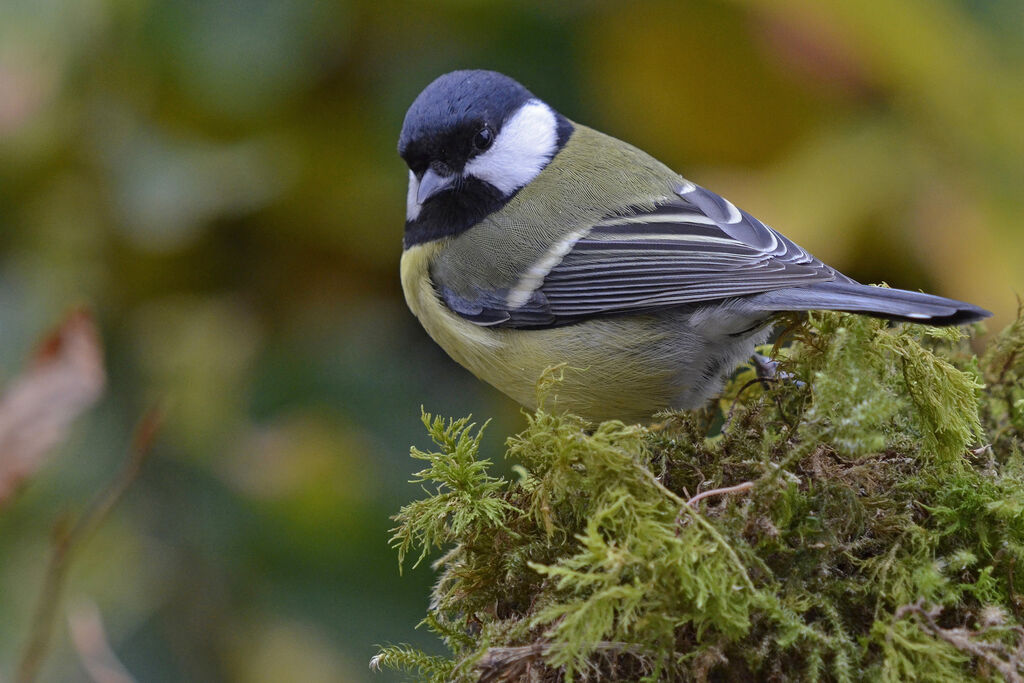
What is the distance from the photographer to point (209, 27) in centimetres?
260

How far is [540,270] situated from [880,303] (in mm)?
882

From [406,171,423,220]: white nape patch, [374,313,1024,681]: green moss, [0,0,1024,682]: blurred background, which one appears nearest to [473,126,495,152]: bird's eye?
[406,171,423,220]: white nape patch

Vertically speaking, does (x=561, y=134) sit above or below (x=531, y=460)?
above

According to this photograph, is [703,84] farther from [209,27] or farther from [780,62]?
[209,27]

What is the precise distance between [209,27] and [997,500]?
232cm

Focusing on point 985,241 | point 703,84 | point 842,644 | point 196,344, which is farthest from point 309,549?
point 985,241

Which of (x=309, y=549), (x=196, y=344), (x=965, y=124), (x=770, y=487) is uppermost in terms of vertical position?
(x=965, y=124)

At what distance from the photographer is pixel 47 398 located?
85 cm

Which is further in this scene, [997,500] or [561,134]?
[561,134]

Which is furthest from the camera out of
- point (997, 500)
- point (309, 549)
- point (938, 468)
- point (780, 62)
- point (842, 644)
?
point (780, 62)

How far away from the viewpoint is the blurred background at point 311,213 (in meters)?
2.45

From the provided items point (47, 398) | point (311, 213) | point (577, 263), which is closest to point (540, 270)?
point (577, 263)

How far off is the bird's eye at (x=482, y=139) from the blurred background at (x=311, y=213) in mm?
602

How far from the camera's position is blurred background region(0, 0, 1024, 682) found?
2449 mm
